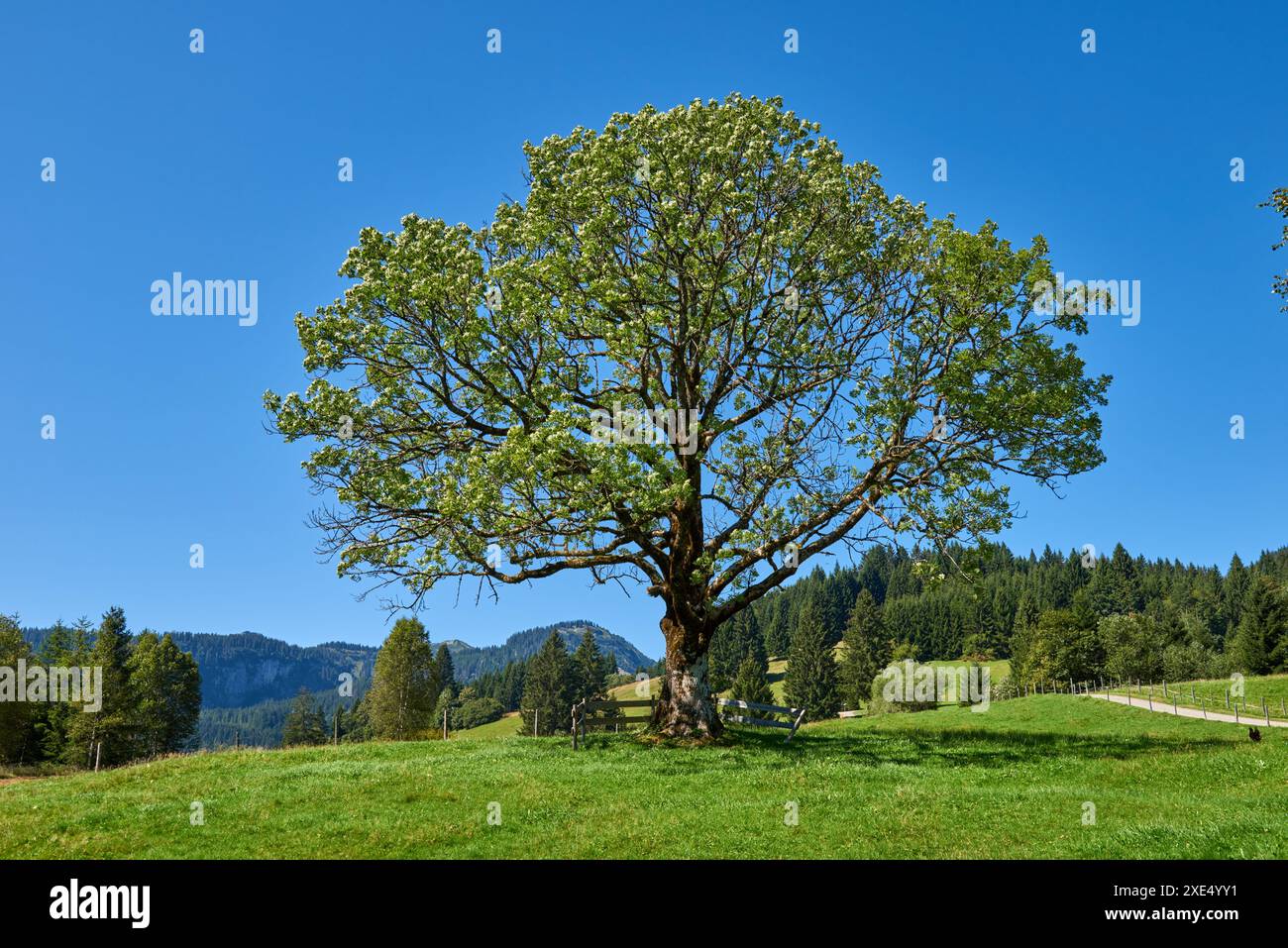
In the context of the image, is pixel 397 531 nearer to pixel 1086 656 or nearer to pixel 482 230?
pixel 482 230

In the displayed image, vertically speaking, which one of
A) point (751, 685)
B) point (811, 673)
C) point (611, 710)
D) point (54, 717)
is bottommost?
point (751, 685)

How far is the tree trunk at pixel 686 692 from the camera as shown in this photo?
27.4 metres

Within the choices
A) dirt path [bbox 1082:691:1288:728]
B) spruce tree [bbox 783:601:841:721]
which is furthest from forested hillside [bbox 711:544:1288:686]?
dirt path [bbox 1082:691:1288:728]

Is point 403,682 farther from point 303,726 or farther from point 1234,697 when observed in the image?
point 1234,697

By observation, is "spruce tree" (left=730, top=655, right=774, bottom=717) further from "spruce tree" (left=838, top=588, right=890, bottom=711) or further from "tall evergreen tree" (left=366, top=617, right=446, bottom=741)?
"tall evergreen tree" (left=366, top=617, right=446, bottom=741)

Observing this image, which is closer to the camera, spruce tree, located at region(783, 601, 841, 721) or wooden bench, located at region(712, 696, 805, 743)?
wooden bench, located at region(712, 696, 805, 743)

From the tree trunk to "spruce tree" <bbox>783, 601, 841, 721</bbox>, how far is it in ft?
370

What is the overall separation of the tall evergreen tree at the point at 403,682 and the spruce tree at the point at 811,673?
6729cm

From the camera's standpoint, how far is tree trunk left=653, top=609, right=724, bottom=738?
27375 millimetres

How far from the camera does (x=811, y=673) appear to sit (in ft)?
460

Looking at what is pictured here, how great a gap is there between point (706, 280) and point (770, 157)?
4.19m

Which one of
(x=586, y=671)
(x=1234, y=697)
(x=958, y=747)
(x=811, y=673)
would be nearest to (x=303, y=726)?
(x=586, y=671)

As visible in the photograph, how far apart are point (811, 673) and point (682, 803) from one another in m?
129

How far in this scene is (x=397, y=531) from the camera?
2722 centimetres
